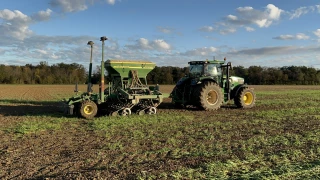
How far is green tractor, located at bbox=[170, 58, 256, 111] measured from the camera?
13.5m

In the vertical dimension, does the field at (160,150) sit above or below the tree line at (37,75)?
below

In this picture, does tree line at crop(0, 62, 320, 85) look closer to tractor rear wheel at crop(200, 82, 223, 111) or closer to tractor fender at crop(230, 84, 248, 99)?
tractor fender at crop(230, 84, 248, 99)

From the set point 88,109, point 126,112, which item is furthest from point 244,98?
point 88,109

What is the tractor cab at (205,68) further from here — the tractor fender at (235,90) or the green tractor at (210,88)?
the tractor fender at (235,90)

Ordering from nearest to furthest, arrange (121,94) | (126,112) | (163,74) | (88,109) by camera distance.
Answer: (88,109) → (126,112) → (121,94) → (163,74)

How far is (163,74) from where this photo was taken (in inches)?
2507

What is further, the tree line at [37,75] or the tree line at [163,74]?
the tree line at [37,75]

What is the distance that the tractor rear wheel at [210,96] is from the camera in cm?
1331

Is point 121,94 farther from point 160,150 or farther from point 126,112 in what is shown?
point 160,150

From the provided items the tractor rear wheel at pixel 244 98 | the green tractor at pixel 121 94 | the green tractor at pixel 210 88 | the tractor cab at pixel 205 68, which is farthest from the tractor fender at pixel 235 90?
the green tractor at pixel 121 94

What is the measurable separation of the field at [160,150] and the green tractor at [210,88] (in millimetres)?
3488

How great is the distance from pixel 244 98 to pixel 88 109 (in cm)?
793

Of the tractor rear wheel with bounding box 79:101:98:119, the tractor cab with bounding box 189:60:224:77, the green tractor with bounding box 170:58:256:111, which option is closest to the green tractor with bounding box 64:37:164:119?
the tractor rear wheel with bounding box 79:101:98:119

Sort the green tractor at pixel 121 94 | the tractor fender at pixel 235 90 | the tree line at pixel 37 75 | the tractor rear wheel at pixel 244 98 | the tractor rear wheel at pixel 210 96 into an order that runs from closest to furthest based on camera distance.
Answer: the green tractor at pixel 121 94 < the tractor rear wheel at pixel 210 96 < the tractor rear wheel at pixel 244 98 < the tractor fender at pixel 235 90 < the tree line at pixel 37 75
